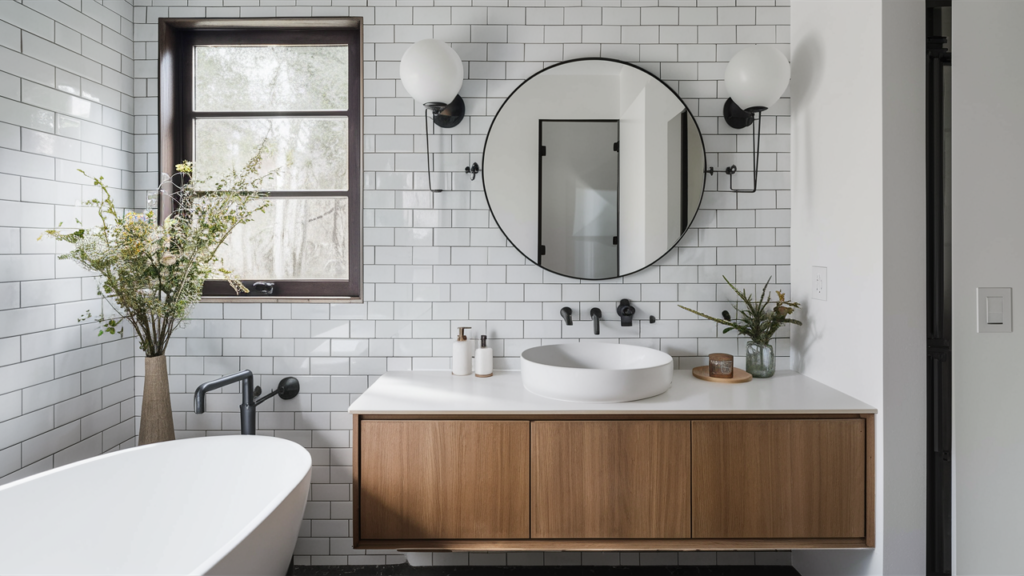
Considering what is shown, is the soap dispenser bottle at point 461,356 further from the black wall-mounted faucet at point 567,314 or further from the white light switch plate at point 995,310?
the white light switch plate at point 995,310

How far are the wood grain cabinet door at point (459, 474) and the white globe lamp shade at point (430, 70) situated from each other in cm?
121

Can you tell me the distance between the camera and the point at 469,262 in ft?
6.88

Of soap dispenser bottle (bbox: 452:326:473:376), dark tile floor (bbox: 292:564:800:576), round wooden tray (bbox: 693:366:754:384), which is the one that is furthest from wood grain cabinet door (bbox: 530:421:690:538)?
dark tile floor (bbox: 292:564:800:576)

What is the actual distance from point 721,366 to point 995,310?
0.81m

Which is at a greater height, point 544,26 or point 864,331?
point 544,26

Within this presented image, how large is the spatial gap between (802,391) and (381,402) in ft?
4.89

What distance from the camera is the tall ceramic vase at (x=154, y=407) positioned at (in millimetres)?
1778

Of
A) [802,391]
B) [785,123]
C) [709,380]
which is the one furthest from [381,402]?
[785,123]

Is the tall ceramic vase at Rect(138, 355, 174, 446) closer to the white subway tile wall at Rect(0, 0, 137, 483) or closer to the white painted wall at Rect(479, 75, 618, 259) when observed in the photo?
the white subway tile wall at Rect(0, 0, 137, 483)

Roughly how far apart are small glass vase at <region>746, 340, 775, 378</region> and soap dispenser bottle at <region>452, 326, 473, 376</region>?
1147 millimetres

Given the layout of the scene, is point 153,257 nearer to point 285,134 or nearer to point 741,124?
point 285,134

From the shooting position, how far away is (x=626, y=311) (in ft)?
6.72

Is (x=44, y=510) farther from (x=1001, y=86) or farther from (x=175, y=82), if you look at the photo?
(x=1001, y=86)

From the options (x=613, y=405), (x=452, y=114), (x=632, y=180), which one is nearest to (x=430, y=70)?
(x=452, y=114)
